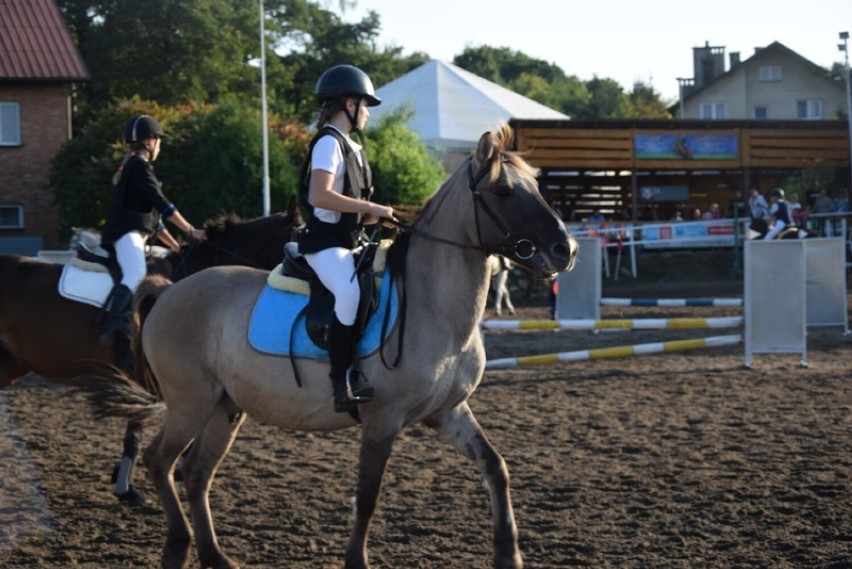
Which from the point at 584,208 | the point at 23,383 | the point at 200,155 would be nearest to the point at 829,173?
the point at 584,208

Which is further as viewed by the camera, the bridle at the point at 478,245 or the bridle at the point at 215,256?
the bridle at the point at 215,256

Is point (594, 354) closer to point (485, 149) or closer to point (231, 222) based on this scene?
point (231, 222)

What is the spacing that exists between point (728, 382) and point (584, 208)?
28428 millimetres

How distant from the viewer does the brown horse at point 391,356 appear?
19.4 feet

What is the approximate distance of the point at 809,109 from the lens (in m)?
70.1

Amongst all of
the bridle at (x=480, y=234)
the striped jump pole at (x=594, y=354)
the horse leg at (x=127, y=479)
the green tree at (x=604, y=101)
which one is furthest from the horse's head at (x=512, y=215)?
the green tree at (x=604, y=101)

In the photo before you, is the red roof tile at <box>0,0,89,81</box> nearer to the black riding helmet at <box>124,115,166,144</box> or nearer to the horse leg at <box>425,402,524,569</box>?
the black riding helmet at <box>124,115,166,144</box>

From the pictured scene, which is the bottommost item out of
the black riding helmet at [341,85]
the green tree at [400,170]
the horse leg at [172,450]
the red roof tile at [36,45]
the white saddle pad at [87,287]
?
the horse leg at [172,450]

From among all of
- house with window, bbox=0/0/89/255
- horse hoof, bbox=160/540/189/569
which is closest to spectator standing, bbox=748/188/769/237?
house with window, bbox=0/0/89/255

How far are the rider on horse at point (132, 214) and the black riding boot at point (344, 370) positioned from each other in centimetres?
323

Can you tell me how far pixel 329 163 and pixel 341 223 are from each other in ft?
1.17

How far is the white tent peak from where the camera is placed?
122 feet

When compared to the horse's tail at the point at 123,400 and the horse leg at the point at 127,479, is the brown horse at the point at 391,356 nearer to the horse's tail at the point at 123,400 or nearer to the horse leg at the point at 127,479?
the horse's tail at the point at 123,400

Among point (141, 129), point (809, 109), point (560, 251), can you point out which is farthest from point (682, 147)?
point (809, 109)
